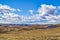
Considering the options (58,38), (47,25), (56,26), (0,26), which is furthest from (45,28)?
(0,26)

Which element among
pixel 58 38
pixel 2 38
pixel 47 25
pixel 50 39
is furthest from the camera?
pixel 47 25

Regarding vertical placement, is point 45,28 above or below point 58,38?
above

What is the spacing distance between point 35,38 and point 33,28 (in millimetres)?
4510

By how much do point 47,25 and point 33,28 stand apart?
1.94 metres

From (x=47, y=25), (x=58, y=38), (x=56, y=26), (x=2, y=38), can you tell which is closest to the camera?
(x=58, y=38)

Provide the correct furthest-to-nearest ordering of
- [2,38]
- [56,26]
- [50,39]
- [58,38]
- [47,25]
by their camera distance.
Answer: [56,26] → [47,25] → [2,38] → [58,38] → [50,39]

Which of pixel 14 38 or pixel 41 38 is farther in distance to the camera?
pixel 14 38

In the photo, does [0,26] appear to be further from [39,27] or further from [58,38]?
[58,38]

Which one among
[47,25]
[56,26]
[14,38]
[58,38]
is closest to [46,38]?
[58,38]

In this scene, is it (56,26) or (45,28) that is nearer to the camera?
(45,28)

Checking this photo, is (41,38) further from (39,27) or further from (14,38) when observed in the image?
(39,27)

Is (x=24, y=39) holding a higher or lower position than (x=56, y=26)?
lower

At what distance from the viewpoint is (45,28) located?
61.3 feet

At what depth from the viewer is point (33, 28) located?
1845 cm
